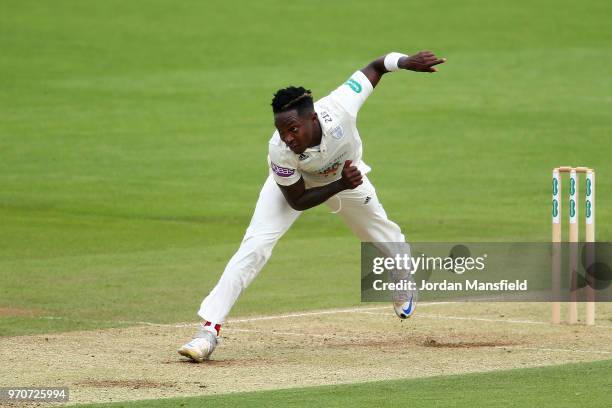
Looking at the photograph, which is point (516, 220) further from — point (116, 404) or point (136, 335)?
point (116, 404)

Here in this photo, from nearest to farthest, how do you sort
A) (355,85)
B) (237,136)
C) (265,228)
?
(265,228) → (355,85) → (237,136)


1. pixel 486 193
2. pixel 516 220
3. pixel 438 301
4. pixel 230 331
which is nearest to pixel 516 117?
pixel 486 193

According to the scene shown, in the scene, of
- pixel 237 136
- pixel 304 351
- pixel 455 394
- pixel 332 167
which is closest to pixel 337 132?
pixel 332 167

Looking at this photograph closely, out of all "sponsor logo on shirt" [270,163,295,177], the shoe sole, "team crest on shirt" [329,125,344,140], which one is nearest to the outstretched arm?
"team crest on shirt" [329,125,344,140]

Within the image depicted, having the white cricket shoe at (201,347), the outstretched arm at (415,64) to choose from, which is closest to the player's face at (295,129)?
the outstretched arm at (415,64)

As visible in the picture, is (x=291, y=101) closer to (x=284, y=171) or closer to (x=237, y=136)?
(x=284, y=171)

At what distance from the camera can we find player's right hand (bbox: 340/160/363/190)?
10.2 meters

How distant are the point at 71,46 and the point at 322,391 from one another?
28934 mm

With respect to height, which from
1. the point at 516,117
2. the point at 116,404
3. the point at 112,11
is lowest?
the point at 116,404

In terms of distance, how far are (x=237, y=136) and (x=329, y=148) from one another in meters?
17.9

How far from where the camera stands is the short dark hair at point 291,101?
10.1m

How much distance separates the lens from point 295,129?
33.3 feet

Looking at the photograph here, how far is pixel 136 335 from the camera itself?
11.9m

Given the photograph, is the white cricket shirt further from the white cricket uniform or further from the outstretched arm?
the outstretched arm
